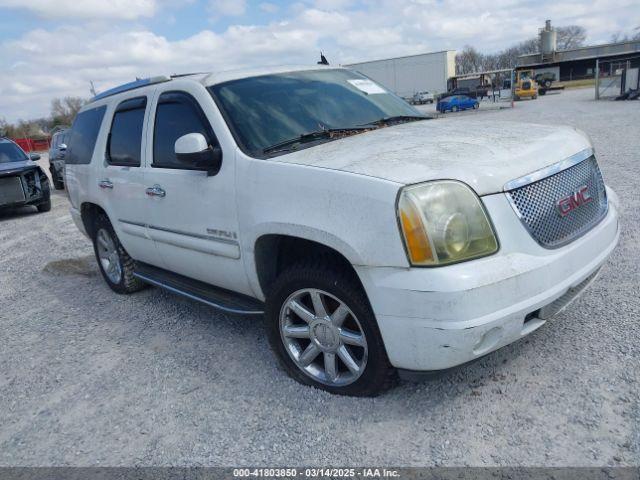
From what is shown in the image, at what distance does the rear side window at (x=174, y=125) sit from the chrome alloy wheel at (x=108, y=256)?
1593 millimetres

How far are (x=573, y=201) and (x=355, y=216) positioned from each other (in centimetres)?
125

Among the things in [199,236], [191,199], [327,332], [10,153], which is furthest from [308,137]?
[10,153]

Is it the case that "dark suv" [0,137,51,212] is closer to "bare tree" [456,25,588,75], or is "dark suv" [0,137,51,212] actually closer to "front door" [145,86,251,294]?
"front door" [145,86,251,294]

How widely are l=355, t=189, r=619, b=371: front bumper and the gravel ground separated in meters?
0.42

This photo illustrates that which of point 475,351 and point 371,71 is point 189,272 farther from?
point 371,71

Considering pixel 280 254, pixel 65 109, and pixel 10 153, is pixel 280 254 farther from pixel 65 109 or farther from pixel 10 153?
pixel 65 109

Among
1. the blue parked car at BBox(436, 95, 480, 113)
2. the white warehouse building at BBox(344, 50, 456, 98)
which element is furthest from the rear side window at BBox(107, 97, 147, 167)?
the white warehouse building at BBox(344, 50, 456, 98)

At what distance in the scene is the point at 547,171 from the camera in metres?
2.62

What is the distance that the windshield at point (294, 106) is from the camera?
319cm

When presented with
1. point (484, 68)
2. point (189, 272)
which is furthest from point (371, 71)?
point (189, 272)

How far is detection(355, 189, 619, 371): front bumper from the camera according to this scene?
223 centimetres

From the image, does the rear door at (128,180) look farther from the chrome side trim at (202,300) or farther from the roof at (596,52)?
the roof at (596,52)

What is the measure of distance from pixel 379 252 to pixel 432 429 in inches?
37.7

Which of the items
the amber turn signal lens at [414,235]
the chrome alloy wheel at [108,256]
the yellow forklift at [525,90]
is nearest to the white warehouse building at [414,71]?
the yellow forklift at [525,90]
